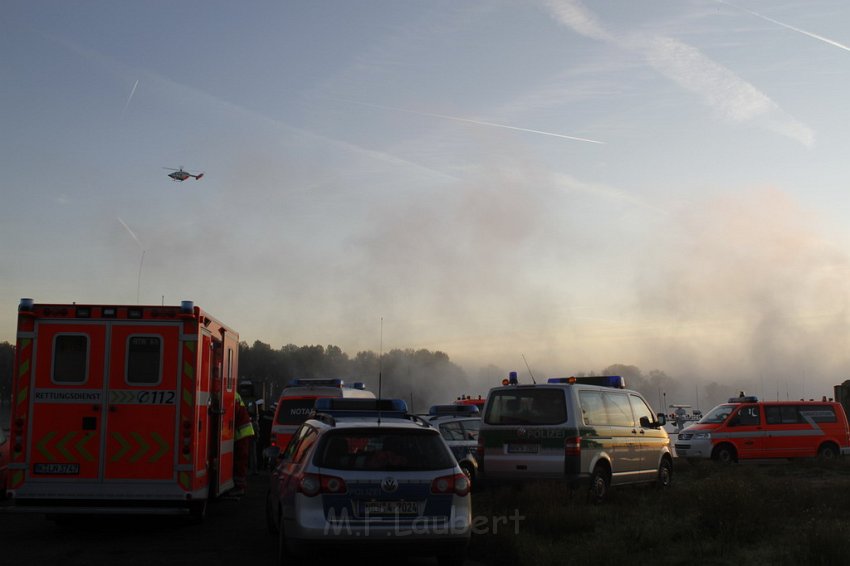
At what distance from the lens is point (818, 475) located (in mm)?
21812

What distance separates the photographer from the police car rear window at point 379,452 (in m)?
8.99

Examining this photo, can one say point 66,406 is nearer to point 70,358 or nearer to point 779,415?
point 70,358

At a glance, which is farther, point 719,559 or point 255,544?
point 255,544

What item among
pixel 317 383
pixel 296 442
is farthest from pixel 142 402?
pixel 317 383

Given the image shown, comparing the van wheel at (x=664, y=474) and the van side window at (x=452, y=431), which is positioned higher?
the van side window at (x=452, y=431)

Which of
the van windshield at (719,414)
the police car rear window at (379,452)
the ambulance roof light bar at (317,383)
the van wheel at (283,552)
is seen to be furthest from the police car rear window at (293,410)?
the van windshield at (719,414)

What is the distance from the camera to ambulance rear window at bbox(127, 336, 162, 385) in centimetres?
1237

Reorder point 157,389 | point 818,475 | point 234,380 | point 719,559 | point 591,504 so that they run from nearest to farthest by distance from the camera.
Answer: point 719,559, point 157,389, point 591,504, point 234,380, point 818,475

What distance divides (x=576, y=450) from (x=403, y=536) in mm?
6220

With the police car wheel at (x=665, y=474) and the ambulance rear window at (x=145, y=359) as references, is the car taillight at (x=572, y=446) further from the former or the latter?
the ambulance rear window at (x=145, y=359)

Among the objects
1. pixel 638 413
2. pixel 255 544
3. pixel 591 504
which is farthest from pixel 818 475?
pixel 255 544

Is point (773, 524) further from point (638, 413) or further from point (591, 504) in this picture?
point (638, 413)

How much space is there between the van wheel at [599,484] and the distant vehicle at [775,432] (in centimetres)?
1147

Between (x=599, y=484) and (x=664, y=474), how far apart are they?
126 inches
